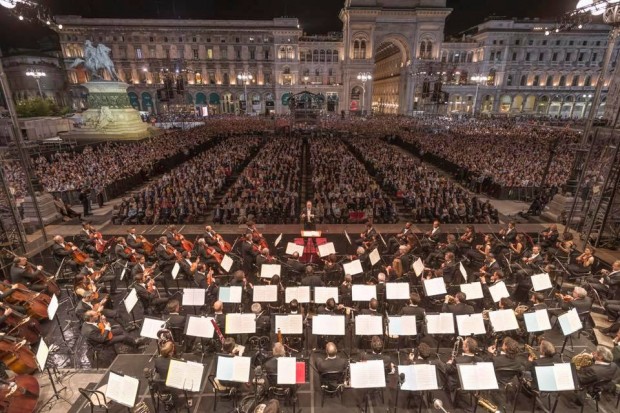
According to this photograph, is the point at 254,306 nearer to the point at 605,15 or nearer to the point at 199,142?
the point at 605,15

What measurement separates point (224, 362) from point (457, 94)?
3972 inches

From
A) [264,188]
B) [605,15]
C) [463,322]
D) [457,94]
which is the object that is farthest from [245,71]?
[463,322]

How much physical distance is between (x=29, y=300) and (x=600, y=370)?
13.1 meters

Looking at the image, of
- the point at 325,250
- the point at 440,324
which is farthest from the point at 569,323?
the point at 325,250

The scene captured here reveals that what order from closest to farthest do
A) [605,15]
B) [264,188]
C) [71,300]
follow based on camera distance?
[71,300], [605,15], [264,188]

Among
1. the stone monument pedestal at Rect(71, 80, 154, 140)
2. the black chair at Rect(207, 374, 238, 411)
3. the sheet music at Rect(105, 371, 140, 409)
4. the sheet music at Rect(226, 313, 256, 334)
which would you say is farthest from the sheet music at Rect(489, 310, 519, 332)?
the stone monument pedestal at Rect(71, 80, 154, 140)

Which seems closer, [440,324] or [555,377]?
[555,377]

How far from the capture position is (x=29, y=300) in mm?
8805

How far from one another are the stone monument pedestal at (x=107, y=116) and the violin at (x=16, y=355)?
40025 millimetres

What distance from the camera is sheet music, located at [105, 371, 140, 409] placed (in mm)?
5492

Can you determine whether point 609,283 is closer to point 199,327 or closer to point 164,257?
point 199,327

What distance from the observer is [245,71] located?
86938 millimetres

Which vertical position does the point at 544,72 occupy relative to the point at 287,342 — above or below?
above

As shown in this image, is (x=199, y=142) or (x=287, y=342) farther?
(x=199, y=142)
